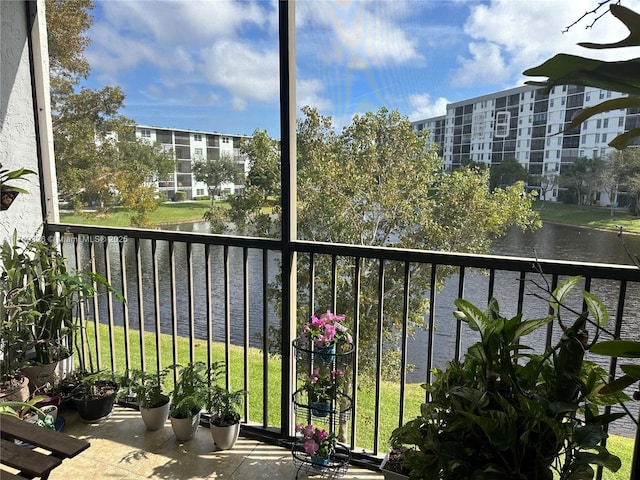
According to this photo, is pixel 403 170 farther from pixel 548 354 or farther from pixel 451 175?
pixel 548 354

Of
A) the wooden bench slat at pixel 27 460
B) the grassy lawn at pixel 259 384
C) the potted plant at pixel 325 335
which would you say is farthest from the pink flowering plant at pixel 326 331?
the grassy lawn at pixel 259 384


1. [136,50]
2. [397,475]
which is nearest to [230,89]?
[136,50]

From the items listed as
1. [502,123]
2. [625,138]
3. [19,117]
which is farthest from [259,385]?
[625,138]

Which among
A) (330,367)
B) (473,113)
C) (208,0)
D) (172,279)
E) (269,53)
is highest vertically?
(208,0)

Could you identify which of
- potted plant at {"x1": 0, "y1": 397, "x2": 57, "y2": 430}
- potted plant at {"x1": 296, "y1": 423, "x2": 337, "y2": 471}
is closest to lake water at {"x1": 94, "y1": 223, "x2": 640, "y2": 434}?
potted plant at {"x1": 296, "y1": 423, "x2": 337, "y2": 471}

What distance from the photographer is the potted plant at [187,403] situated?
2279mm

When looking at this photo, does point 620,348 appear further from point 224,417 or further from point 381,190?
point 381,190

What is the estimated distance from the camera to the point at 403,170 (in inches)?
169

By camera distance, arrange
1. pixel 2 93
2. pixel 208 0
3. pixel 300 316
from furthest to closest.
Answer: pixel 300 316
pixel 208 0
pixel 2 93

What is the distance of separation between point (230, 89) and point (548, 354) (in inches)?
133

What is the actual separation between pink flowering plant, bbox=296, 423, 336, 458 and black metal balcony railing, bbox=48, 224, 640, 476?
208 millimetres

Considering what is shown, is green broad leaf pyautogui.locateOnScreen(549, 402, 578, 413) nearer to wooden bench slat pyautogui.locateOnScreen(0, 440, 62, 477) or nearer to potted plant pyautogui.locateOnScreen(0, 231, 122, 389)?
wooden bench slat pyautogui.locateOnScreen(0, 440, 62, 477)

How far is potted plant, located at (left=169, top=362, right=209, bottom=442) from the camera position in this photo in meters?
2.28

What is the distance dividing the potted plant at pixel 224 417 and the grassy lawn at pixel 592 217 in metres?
1.86
